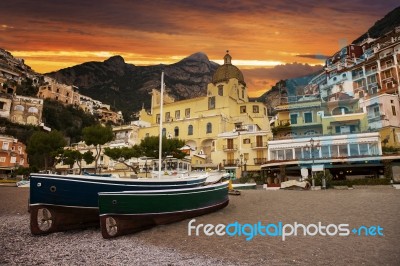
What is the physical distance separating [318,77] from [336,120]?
50.4 metres

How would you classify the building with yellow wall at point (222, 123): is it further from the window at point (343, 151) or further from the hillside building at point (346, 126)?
the window at point (343, 151)

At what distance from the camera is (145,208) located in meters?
10.3

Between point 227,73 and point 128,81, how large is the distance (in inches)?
4952

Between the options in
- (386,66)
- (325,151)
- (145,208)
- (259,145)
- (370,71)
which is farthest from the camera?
(370,71)

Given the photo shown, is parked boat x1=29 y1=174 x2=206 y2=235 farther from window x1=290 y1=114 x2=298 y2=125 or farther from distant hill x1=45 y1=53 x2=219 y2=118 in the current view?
distant hill x1=45 y1=53 x2=219 y2=118

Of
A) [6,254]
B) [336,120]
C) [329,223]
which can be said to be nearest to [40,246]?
[6,254]

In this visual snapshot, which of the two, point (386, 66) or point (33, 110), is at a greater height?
point (386, 66)

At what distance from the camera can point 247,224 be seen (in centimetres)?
1109

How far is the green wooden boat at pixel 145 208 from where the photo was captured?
31.3 ft

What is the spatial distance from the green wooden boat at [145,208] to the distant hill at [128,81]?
136 meters

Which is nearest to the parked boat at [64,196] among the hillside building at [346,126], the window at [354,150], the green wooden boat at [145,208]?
the green wooden boat at [145,208]

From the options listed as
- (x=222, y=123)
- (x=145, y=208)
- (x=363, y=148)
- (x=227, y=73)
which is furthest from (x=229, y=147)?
(x=145, y=208)

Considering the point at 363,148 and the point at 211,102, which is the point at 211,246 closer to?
the point at 363,148

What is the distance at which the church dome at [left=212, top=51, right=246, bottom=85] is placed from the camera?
6612 cm
